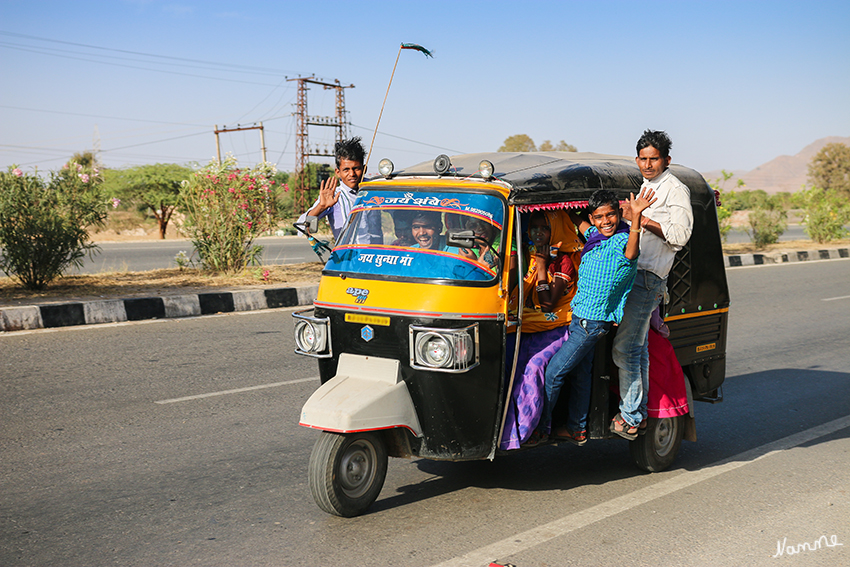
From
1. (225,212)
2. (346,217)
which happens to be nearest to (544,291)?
(346,217)

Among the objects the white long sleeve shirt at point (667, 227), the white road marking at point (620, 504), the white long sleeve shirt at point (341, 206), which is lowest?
the white road marking at point (620, 504)

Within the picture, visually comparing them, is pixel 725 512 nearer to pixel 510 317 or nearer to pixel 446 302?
pixel 510 317

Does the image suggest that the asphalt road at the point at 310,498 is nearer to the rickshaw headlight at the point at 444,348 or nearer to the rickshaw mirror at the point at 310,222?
the rickshaw headlight at the point at 444,348

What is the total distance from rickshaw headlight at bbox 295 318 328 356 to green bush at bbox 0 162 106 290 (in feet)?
28.4

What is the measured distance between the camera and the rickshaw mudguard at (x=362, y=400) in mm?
3727

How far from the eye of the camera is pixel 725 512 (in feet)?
13.4

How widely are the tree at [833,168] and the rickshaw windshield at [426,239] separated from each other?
78641mm

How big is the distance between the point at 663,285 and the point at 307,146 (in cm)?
5500

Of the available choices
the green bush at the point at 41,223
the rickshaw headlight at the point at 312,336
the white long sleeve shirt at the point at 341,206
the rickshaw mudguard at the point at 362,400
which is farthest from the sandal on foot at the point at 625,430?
the green bush at the point at 41,223

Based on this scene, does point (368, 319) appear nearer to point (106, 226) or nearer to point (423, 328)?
point (423, 328)

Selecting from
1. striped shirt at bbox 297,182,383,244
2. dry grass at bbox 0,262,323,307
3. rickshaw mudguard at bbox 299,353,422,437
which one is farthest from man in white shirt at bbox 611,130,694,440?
dry grass at bbox 0,262,323,307

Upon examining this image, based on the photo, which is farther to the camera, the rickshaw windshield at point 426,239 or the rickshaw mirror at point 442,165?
the rickshaw mirror at point 442,165

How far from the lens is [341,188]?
534 cm

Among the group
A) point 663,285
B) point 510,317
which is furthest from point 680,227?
point 510,317
